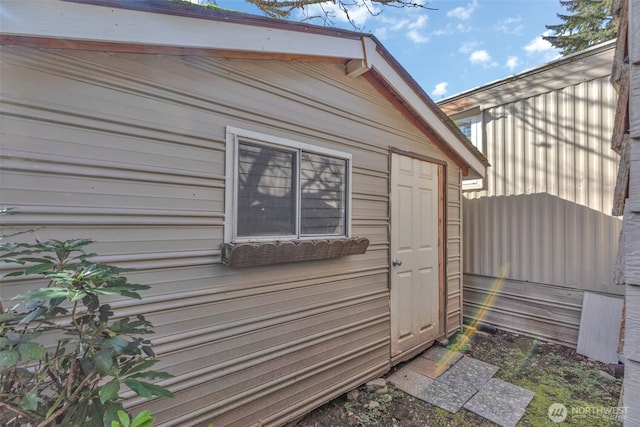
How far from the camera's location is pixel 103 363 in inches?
38.4

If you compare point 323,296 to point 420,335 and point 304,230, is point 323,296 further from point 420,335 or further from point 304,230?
point 420,335

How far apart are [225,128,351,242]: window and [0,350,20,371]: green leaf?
Answer: 1.21 meters

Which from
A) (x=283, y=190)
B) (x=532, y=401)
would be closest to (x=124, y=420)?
(x=283, y=190)

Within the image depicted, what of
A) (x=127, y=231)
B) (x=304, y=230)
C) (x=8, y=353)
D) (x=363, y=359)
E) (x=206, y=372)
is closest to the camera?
(x=8, y=353)

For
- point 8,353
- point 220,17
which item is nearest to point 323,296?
point 8,353

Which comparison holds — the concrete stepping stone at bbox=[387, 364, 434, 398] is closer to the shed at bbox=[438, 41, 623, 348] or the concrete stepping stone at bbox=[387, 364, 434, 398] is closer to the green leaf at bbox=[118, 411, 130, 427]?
the shed at bbox=[438, 41, 623, 348]

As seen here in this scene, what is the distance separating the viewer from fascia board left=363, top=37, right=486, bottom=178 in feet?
8.95

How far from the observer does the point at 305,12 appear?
13.2 ft

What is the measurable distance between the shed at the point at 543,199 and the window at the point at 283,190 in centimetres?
308

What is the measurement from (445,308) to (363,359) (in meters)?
1.64

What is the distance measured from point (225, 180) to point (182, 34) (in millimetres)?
866

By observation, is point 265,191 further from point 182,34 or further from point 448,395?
point 448,395

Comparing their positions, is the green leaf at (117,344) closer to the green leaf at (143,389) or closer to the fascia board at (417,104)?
the green leaf at (143,389)

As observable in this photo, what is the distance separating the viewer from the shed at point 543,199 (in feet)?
12.1
